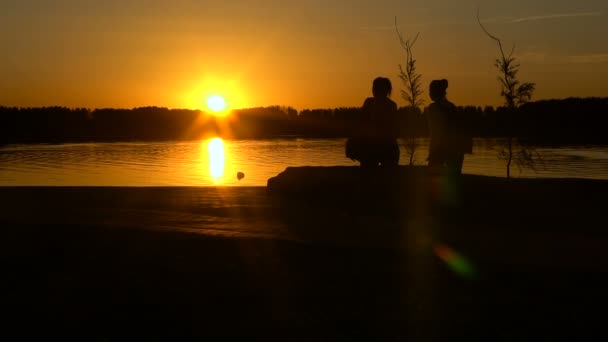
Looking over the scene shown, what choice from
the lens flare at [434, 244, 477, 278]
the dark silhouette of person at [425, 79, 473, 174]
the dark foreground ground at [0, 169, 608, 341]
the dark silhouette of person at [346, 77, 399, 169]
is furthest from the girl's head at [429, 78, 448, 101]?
the lens flare at [434, 244, 477, 278]

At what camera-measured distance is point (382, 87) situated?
962cm

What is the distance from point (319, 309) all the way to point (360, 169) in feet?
18.0

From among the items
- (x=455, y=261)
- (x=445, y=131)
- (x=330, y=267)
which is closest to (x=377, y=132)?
(x=445, y=131)

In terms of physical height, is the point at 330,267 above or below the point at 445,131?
below

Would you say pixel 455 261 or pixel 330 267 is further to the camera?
pixel 455 261

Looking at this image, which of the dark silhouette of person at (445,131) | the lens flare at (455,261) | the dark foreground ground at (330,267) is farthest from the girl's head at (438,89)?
the lens flare at (455,261)

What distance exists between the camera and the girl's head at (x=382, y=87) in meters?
9.57

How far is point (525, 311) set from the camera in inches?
194

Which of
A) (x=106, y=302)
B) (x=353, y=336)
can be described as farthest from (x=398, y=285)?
(x=106, y=302)

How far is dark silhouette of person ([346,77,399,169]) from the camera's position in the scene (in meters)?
9.79

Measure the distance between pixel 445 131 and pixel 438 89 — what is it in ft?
2.23

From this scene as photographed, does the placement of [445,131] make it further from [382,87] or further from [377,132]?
[382,87]

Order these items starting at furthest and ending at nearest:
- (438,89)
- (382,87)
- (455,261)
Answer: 1. (438,89)
2. (382,87)
3. (455,261)

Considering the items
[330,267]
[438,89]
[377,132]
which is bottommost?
[330,267]
